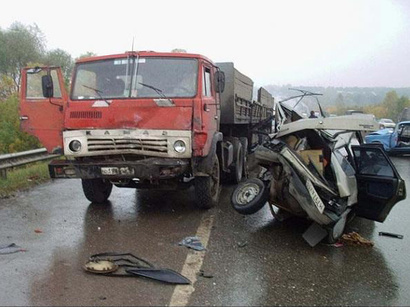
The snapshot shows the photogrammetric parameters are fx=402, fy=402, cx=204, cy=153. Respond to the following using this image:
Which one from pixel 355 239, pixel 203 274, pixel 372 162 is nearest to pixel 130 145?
pixel 203 274

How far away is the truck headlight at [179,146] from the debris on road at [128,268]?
165 cm

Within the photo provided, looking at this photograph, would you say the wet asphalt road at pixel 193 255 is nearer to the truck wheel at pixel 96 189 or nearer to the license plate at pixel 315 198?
the truck wheel at pixel 96 189

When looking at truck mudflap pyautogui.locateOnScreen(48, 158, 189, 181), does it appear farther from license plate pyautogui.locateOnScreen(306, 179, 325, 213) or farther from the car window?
the car window

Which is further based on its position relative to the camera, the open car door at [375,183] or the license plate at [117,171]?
the license plate at [117,171]

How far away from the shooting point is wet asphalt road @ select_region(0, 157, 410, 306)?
3510 mm

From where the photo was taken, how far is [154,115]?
5.54m

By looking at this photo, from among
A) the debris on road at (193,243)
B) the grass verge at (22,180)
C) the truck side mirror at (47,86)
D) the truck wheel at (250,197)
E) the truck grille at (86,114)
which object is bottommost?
the debris on road at (193,243)

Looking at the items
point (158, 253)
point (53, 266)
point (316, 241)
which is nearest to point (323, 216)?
point (316, 241)

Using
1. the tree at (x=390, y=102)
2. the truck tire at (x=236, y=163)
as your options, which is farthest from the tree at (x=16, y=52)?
the tree at (x=390, y=102)

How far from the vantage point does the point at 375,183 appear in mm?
5371

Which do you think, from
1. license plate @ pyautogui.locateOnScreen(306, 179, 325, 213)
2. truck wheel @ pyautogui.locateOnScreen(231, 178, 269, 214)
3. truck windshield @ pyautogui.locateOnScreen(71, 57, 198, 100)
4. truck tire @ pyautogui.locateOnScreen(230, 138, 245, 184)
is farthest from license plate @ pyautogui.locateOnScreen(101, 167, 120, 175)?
truck tire @ pyautogui.locateOnScreen(230, 138, 245, 184)

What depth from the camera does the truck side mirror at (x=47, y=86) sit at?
19.5 feet

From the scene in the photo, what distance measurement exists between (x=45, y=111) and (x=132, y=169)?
173cm

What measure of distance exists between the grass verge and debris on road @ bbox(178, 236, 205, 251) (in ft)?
13.0
